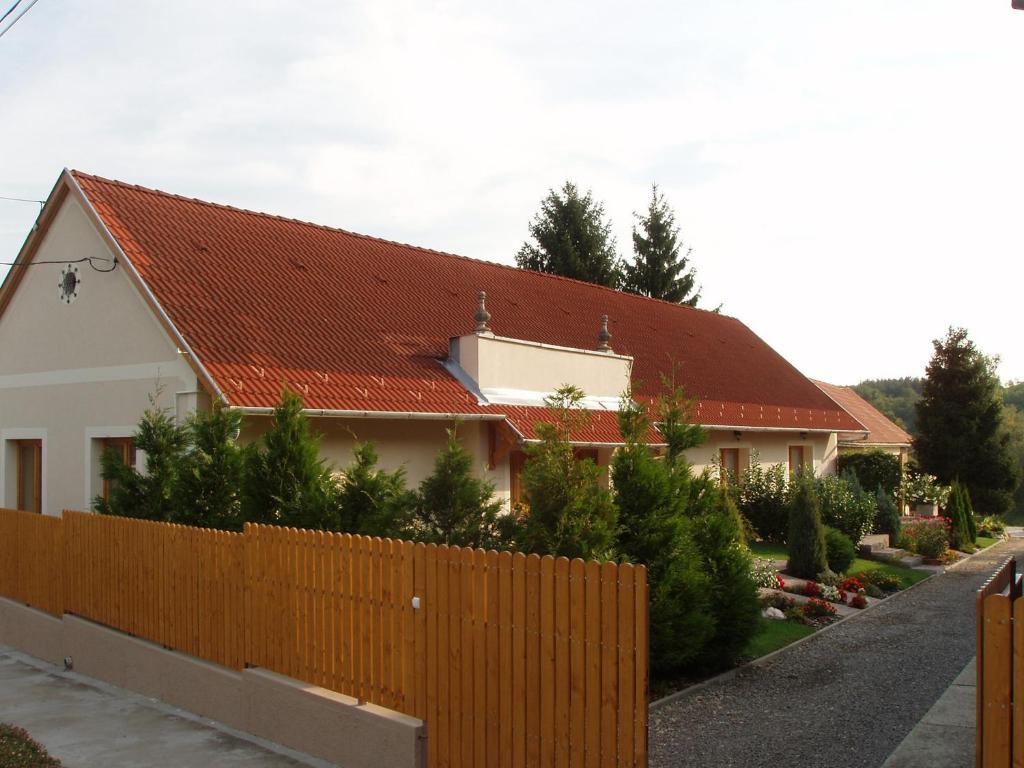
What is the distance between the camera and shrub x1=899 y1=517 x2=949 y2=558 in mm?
20031

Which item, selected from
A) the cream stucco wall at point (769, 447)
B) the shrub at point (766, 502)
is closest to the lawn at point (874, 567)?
the shrub at point (766, 502)

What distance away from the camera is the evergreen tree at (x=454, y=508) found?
30.5 feet

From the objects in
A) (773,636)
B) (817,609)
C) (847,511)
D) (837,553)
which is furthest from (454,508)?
(847,511)

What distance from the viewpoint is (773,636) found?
11383mm

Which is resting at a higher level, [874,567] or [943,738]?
[943,738]

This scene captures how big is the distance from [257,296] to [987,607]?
12043 millimetres

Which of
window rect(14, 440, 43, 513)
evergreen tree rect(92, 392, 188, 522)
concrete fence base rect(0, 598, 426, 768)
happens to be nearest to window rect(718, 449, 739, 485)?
evergreen tree rect(92, 392, 188, 522)

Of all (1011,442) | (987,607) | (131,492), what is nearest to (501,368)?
(131,492)

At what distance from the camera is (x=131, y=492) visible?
35.7 ft

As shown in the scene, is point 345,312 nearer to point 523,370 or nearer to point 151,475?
point 523,370

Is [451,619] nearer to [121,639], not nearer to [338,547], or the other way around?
[338,547]

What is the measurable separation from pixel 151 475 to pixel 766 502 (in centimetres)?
1450

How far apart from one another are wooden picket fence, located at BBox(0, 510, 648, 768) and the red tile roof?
2969mm

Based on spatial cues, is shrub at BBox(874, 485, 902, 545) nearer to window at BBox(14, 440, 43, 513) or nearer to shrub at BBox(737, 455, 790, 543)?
shrub at BBox(737, 455, 790, 543)
